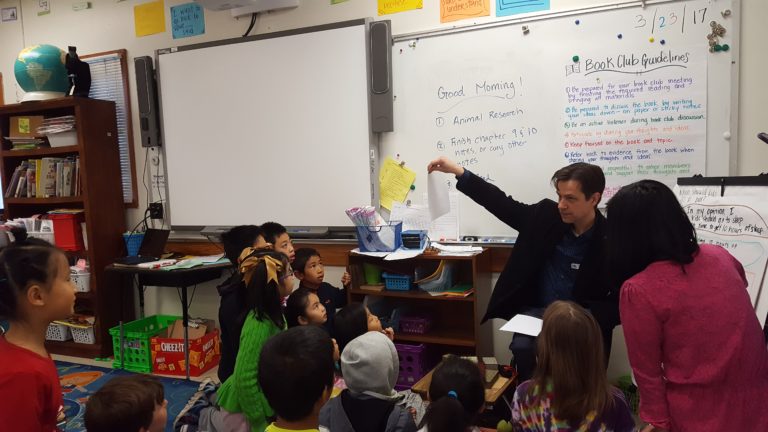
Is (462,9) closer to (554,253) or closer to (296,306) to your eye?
(554,253)

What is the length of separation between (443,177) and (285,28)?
4.77 feet

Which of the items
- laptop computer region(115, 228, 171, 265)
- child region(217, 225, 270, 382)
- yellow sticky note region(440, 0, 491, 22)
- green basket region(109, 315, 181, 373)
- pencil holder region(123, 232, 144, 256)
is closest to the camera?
child region(217, 225, 270, 382)

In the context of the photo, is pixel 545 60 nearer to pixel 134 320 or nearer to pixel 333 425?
pixel 333 425

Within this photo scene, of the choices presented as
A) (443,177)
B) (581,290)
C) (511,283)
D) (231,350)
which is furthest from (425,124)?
(231,350)

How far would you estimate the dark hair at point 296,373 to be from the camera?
1290 mm

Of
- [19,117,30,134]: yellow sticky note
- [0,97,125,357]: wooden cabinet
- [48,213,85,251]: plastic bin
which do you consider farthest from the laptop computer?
[19,117,30,134]: yellow sticky note

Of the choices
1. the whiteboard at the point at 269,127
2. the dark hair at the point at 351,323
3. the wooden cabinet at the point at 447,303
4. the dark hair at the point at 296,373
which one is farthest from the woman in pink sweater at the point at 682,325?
the whiteboard at the point at 269,127

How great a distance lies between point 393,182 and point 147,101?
6.25ft

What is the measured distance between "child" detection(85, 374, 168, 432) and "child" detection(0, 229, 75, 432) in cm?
12

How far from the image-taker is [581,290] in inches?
90.0

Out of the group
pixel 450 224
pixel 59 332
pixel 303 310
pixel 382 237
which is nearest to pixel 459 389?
pixel 303 310

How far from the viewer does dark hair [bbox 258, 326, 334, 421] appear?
1.29 m

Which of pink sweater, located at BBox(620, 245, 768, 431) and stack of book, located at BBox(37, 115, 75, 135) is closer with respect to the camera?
pink sweater, located at BBox(620, 245, 768, 431)

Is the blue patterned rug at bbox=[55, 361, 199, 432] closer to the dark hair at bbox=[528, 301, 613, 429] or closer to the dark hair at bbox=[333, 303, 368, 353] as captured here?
the dark hair at bbox=[333, 303, 368, 353]
